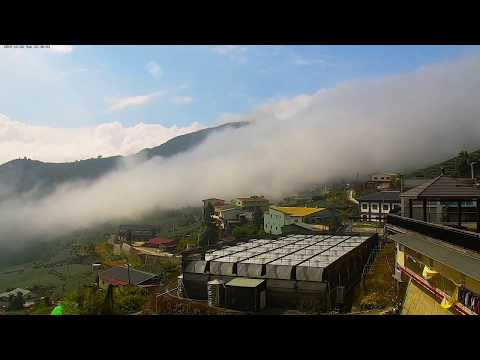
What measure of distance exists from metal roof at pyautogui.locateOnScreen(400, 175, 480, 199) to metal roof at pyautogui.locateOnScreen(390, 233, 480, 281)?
108 centimetres

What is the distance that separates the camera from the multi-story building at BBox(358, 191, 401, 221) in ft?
34.9

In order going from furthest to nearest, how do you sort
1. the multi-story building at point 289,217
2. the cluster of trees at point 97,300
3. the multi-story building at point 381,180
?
the multi-story building at point 381,180 < the multi-story building at point 289,217 < the cluster of trees at point 97,300

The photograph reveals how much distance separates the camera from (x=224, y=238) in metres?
11.0

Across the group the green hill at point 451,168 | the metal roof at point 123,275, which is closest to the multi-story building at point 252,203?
the metal roof at point 123,275

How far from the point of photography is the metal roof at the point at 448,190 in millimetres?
6008

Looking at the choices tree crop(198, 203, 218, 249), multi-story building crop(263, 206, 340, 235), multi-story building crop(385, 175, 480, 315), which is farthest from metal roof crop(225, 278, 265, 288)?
multi-story building crop(263, 206, 340, 235)

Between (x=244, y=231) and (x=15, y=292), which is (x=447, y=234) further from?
(x=15, y=292)

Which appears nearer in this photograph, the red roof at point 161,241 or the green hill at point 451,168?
the red roof at point 161,241

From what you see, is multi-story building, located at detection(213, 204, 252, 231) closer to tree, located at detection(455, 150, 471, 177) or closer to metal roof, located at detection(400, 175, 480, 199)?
metal roof, located at detection(400, 175, 480, 199)

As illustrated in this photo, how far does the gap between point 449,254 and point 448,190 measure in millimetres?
2763

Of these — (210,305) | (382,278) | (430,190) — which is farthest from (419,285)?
(210,305)

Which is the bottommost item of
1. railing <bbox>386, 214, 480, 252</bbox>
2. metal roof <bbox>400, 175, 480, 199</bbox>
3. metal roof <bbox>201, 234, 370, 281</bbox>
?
metal roof <bbox>201, 234, 370, 281</bbox>

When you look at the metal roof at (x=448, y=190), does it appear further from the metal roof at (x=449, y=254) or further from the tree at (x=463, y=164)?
the tree at (x=463, y=164)

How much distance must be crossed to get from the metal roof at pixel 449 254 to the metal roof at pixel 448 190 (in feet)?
3.55
